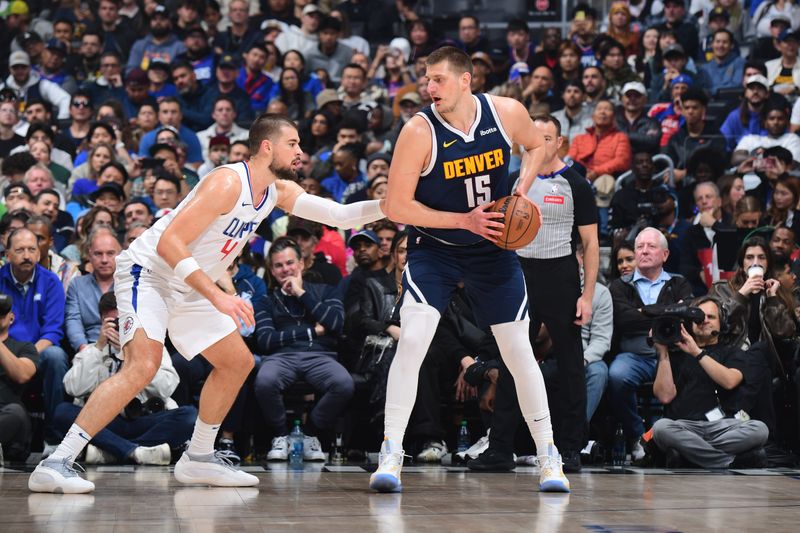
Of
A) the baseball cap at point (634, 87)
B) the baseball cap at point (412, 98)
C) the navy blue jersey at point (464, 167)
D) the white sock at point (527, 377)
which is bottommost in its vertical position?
the white sock at point (527, 377)

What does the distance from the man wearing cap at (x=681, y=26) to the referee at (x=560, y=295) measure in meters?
7.48

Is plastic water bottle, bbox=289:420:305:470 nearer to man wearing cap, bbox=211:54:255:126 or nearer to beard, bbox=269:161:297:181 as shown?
beard, bbox=269:161:297:181

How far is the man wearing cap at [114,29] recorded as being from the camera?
49.2ft

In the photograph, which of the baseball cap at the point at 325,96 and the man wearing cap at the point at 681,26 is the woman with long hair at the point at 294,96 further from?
the man wearing cap at the point at 681,26

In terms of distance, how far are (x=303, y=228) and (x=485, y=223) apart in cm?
391

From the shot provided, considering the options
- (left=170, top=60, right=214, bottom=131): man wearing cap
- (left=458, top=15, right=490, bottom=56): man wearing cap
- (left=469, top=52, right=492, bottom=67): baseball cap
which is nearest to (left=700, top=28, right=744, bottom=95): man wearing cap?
(left=469, top=52, right=492, bottom=67): baseball cap

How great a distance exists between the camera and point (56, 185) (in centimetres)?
1090

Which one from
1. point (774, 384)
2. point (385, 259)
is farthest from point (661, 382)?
point (385, 259)

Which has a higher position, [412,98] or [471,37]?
[471,37]

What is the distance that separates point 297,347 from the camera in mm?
7777

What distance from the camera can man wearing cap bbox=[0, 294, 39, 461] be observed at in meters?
6.77

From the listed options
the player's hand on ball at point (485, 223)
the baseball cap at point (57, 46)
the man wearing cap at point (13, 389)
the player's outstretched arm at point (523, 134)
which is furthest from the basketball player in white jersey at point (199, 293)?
the baseball cap at point (57, 46)

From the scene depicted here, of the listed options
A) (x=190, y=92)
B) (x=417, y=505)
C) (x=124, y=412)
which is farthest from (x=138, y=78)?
(x=417, y=505)

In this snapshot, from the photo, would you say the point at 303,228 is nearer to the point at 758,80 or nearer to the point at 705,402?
the point at 705,402
